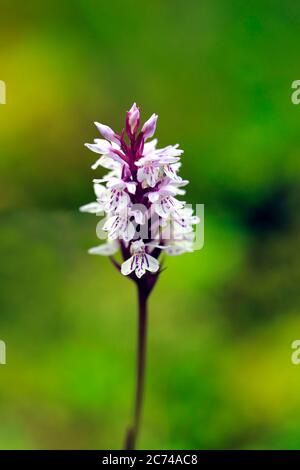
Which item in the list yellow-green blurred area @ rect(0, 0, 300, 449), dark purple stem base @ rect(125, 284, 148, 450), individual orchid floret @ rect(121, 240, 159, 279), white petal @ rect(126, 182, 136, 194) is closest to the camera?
white petal @ rect(126, 182, 136, 194)

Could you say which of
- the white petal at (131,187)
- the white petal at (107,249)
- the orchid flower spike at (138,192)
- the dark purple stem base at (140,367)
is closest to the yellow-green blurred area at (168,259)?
the dark purple stem base at (140,367)

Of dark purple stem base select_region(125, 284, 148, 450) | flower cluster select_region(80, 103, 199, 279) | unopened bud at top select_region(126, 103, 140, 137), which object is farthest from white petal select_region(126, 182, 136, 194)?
dark purple stem base select_region(125, 284, 148, 450)

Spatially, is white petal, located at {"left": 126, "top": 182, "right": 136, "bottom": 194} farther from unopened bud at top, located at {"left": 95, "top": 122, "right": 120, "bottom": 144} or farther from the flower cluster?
unopened bud at top, located at {"left": 95, "top": 122, "right": 120, "bottom": 144}

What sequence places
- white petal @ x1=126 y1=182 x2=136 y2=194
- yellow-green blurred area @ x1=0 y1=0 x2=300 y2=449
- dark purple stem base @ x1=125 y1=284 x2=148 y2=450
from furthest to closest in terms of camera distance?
yellow-green blurred area @ x1=0 y1=0 x2=300 y2=449 → dark purple stem base @ x1=125 y1=284 x2=148 y2=450 → white petal @ x1=126 y1=182 x2=136 y2=194

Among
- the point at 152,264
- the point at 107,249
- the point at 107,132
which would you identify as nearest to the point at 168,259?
the point at 107,249

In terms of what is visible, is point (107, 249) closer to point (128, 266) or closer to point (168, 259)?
point (128, 266)
